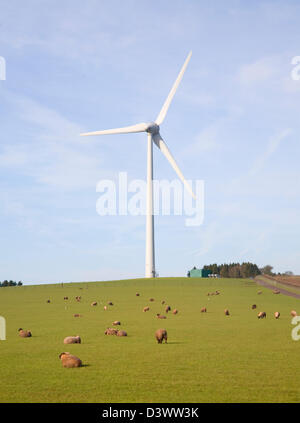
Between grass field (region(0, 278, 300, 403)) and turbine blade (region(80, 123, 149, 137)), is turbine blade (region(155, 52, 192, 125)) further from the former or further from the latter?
grass field (region(0, 278, 300, 403))

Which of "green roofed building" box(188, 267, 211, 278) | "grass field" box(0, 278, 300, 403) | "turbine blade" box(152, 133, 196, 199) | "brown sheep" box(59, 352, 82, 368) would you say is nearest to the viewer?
"grass field" box(0, 278, 300, 403)

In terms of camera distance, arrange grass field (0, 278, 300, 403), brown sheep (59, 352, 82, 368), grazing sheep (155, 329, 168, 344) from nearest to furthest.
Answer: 1. grass field (0, 278, 300, 403)
2. brown sheep (59, 352, 82, 368)
3. grazing sheep (155, 329, 168, 344)

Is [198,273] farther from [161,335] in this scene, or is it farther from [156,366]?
[156,366]

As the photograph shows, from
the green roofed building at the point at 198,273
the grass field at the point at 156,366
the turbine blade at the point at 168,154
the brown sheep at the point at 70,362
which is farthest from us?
the green roofed building at the point at 198,273

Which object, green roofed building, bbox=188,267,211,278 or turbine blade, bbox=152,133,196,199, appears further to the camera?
green roofed building, bbox=188,267,211,278

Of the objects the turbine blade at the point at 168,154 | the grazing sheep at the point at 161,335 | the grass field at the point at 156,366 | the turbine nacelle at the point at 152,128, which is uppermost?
the turbine nacelle at the point at 152,128

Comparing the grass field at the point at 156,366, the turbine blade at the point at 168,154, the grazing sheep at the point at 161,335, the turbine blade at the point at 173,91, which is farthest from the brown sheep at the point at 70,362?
the turbine blade at the point at 173,91

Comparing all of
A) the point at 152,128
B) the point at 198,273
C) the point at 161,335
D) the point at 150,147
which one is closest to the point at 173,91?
the point at 152,128

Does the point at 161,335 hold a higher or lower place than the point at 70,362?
higher

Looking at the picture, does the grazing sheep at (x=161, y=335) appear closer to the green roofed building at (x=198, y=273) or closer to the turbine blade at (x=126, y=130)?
the turbine blade at (x=126, y=130)

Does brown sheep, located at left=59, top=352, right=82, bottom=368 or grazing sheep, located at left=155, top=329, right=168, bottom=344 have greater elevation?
grazing sheep, located at left=155, top=329, right=168, bottom=344

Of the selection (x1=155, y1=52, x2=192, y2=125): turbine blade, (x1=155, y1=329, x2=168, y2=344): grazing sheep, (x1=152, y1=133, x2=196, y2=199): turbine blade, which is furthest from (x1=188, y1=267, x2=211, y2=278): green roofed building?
(x1=155, y1=329, x2=168, y2=344): grazing sheep

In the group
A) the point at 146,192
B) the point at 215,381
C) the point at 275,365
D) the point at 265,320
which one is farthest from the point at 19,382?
the point at 146,192
